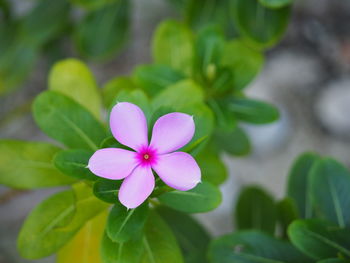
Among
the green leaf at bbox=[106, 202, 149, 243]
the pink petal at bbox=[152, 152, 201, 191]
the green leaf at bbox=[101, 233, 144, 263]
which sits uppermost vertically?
the pink petal at bbox=[152, 152, 201, 191]

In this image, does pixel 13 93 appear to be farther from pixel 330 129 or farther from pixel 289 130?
pixel 330 129

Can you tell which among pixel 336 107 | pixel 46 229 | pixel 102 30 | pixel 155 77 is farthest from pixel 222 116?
pixel 336 107

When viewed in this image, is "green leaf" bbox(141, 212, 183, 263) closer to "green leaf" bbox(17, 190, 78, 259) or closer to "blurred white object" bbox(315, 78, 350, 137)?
"green leaf" bbox(17, 190, 78, 259)

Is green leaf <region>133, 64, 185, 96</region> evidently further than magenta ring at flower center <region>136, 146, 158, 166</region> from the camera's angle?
Yes

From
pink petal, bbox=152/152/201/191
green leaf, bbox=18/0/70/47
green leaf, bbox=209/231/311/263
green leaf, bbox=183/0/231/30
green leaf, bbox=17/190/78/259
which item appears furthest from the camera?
green leaf, bbox=18/0/70/47

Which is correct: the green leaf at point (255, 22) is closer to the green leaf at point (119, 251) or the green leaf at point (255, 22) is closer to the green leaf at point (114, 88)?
the green leaf at point (114, 88)

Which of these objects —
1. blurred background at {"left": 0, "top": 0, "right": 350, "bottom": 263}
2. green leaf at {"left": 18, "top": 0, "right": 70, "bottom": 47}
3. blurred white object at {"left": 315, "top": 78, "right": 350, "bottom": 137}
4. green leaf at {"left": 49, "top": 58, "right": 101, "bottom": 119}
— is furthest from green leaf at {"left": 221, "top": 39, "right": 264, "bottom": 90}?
blurred white object at {"left": 315, "top": 78, "right": 350, "bottom": 137}

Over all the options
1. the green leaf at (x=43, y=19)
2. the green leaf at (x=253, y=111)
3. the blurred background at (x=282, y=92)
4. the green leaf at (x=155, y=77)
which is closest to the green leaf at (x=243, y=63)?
the green leaf at (x=253, y=111)
